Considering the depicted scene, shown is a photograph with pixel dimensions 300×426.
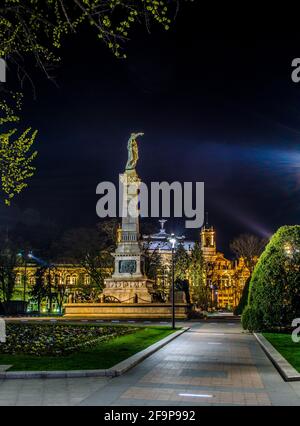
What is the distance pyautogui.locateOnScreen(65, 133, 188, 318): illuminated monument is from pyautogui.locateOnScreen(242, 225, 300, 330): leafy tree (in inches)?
723

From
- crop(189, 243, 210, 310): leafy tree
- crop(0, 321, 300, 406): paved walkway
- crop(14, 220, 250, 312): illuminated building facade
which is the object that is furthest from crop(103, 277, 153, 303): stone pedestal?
crop(0, 321, 300, 406): paved walkway

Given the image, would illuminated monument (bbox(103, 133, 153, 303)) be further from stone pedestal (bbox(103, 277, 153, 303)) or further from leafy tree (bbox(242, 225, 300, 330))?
leafy tree (bbox(242, 225, 300, 330))

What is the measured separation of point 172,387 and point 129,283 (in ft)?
123

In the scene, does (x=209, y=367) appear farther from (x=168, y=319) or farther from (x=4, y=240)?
(x=4, y=240)

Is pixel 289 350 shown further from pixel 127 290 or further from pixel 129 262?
pixel 129 262

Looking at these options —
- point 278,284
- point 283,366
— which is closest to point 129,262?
point 278,284

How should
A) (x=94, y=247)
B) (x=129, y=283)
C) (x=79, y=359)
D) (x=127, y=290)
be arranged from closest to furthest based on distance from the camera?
1. (x=79, y=359)
2. (x=127, y=290)
3. (x=129, y=283)
4. (x=94, y=247)

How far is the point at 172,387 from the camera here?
1070 centimetres

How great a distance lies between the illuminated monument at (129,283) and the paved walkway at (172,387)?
28.4m

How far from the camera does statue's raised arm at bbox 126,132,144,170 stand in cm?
5238

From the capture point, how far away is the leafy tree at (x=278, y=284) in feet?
80.7

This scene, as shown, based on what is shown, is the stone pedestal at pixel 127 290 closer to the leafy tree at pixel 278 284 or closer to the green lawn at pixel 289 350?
the leafy tree at pixel 278 284

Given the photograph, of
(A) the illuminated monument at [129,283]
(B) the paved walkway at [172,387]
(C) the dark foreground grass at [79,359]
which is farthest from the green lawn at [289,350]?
(A) the illuminated monument at [129,283]
